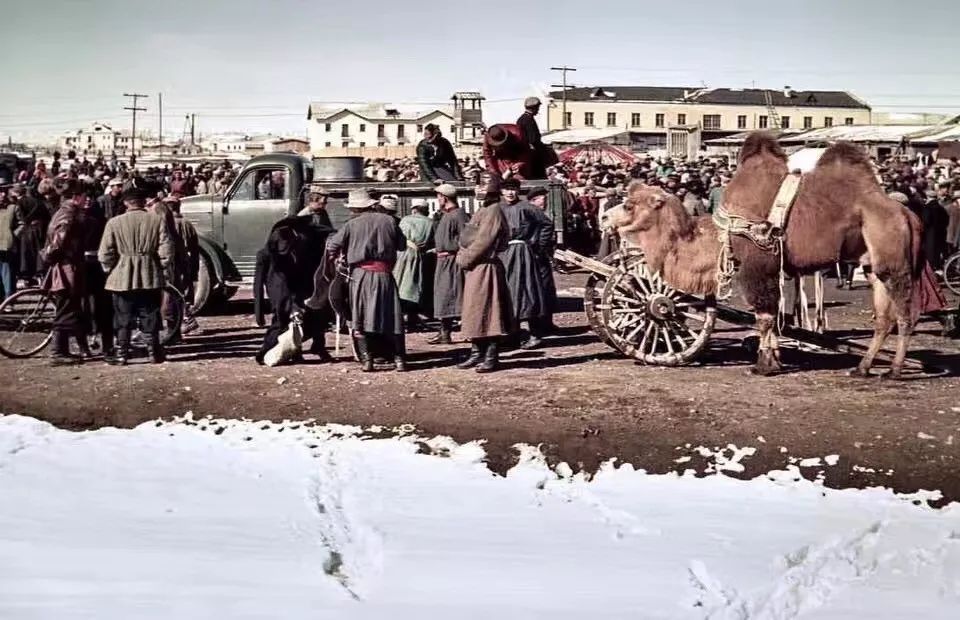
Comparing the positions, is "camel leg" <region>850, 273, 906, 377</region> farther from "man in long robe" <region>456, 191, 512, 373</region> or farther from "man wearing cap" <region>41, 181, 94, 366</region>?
"man wearing cap" <region>41, 181, 94, 366</region>

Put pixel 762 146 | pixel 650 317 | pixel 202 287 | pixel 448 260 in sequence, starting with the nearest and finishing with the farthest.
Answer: pixel 762 146 < pixel 650 317 < pixel 448 260 < pixel 202 287

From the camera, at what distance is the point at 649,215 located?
9.06 metres

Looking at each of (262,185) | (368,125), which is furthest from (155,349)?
(368,125)

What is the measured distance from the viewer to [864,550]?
564 cm

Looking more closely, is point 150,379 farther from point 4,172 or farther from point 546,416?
point 4,172

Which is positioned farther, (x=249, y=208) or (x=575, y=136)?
(x=575, y=136)

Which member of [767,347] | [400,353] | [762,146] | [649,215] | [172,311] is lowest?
[400,353]

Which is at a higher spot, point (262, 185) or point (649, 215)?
point (262, 185)

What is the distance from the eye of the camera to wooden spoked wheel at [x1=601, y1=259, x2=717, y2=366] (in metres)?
9.45

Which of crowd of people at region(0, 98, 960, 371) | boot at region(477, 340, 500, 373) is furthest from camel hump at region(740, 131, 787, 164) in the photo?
boot at region(477, 340, 500, 373)

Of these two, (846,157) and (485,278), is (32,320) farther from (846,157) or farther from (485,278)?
(846,157)

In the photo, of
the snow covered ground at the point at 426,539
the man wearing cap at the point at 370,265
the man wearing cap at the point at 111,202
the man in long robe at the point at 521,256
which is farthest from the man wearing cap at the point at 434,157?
the snow covered ground at the point at 426,539

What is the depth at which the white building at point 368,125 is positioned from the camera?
76.8 meters

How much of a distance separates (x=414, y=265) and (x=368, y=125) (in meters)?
67.2
